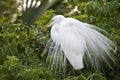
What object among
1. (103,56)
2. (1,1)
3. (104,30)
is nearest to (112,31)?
(104,30)

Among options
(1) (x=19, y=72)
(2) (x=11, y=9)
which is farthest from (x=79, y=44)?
(2) (x=11, y=9)

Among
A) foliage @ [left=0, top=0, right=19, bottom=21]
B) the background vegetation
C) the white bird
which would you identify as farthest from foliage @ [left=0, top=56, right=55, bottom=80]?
foliage @ [left=0, top=0, right=19, bottom=21]

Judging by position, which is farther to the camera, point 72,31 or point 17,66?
point 72,31

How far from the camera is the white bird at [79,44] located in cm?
289

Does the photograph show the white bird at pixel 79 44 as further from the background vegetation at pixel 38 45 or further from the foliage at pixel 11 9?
the foliage at pixel 11 9

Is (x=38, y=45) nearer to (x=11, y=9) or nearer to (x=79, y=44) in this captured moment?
(x=79, y=44)

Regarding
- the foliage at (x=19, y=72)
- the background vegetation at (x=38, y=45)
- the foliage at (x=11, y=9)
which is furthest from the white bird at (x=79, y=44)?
the foliage at (x=11, y=9)

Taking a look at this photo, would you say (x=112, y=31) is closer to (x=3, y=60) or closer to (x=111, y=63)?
(x=111, y=63)

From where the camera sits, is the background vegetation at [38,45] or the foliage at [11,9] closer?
the background vegetation at [38,45]

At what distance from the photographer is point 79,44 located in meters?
2.83

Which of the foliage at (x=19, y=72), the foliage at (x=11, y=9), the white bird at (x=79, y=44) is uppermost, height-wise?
the foliage at (x=11, y=9)

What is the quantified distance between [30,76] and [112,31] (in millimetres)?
812

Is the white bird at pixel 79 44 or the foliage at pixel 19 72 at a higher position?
the white bird at pixel 79 44

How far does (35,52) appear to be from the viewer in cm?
315
